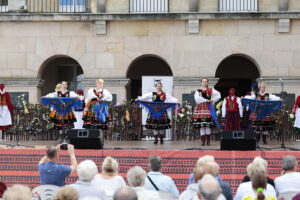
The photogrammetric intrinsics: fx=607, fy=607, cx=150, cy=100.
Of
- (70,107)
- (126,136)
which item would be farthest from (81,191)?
(126,136)

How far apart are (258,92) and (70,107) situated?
4826 millimetres

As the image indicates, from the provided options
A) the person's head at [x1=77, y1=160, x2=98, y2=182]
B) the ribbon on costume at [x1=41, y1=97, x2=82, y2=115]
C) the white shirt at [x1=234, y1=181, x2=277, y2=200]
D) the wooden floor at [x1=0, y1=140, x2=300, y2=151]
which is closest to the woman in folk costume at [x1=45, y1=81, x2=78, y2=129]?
the ribbon on costume at [x1=41, y1=97, x2=82, y2=115]

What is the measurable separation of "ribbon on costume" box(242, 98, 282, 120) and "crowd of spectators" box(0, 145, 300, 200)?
7.07 m

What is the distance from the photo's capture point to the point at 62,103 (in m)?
15.0

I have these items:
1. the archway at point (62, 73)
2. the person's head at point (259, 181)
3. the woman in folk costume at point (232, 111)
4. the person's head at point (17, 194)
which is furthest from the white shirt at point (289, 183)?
the archway at point (62, 73)

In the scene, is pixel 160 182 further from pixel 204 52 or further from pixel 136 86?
pixel 136 86

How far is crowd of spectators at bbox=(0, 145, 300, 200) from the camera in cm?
586

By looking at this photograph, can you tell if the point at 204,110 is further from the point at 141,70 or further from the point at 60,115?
the point at 141,70

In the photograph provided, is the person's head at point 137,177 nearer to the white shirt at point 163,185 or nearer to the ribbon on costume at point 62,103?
the white shirt at point 163,185

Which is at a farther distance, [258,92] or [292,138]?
[292,138]

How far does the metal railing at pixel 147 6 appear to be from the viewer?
20344 millimetres

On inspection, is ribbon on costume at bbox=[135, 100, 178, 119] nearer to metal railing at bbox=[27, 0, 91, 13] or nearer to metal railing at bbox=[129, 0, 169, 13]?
metal railing at bbox=[129, 0, 169, 13]

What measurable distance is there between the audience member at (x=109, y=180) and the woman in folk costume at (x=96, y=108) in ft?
25.6

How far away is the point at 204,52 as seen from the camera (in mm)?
19875
